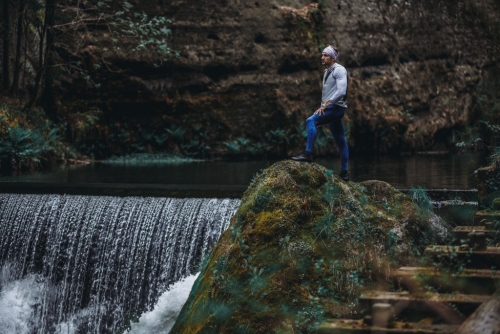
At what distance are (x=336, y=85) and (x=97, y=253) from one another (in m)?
4.06

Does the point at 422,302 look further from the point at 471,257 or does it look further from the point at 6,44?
the point at 6,44

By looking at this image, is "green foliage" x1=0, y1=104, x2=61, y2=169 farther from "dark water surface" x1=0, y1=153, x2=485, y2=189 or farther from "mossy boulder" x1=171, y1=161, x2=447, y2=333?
"mossy boulder" x1=171, y1=161, x2=447, y2=333

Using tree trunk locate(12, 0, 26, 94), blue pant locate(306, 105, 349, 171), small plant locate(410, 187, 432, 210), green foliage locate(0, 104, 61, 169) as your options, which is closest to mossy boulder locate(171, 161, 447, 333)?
small plant locate(410, 187, 432, 210)

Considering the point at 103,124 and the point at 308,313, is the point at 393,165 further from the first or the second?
the point at 308,313

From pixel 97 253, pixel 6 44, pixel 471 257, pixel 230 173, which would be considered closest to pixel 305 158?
pixel 471 257

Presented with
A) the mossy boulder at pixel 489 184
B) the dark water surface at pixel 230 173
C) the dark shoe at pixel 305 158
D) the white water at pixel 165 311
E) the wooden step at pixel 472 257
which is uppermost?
the dark shoe at pixel 305 158

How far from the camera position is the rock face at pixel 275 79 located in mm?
21109

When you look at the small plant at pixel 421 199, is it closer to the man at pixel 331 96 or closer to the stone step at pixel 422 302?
the man at pixel 331 96

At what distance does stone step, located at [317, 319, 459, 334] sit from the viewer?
15.2 feet

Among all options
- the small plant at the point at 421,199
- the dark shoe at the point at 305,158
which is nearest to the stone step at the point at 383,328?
the dark shoe at the point at 305,158

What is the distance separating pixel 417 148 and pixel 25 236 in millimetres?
14490

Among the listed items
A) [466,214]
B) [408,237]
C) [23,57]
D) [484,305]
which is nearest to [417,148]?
[23,57]

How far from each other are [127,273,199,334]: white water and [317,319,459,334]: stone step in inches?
171

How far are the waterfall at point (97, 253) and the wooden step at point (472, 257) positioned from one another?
16.2 ft
